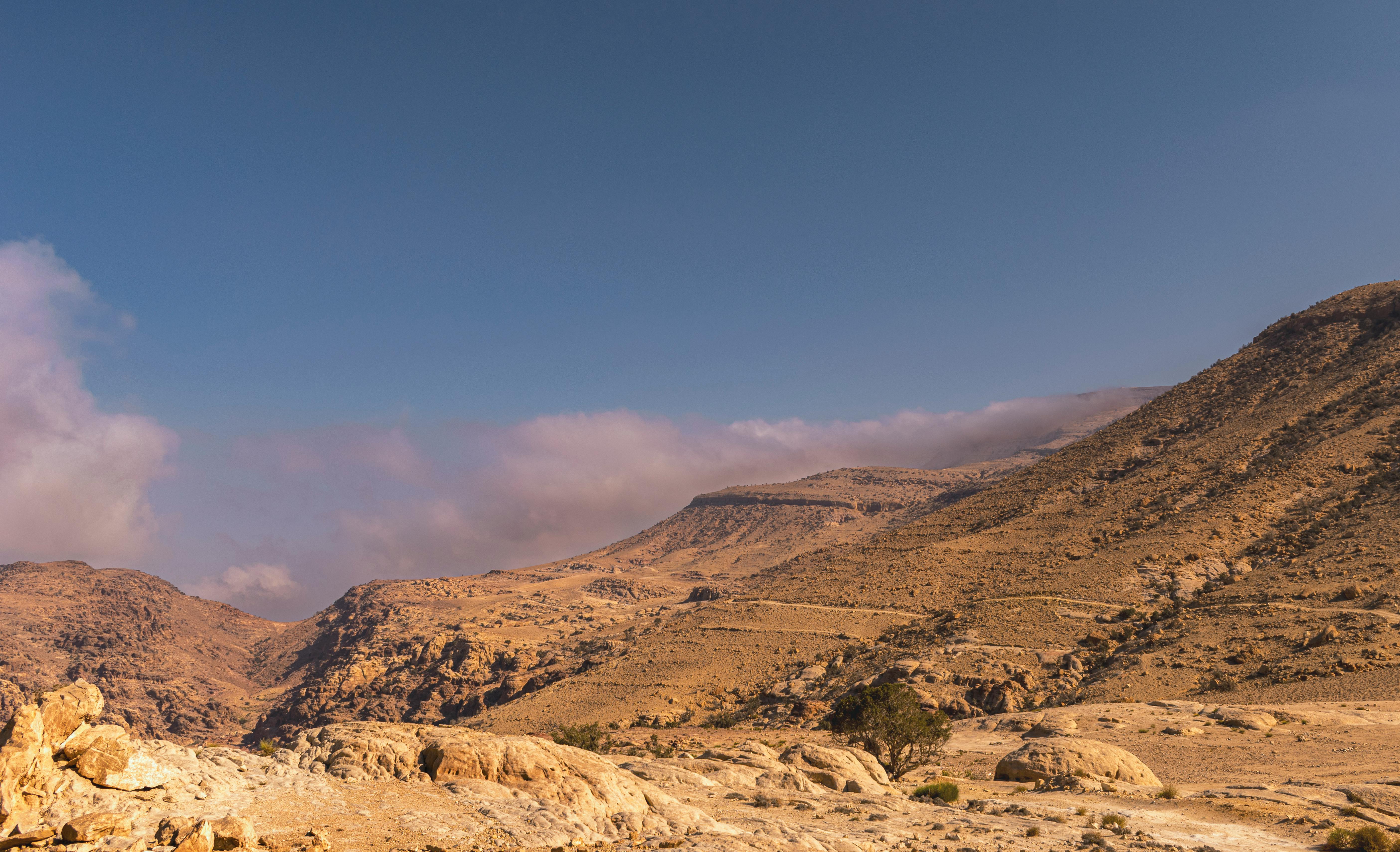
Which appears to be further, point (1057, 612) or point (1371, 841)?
point (1057, 612)

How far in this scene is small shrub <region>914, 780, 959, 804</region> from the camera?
74.1 feet

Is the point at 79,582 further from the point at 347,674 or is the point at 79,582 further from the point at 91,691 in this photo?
the point at 91,691

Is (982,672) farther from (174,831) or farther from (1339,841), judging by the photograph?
(174,831)

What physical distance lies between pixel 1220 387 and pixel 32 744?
119 meters

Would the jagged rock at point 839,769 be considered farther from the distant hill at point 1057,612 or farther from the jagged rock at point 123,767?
the distant hill at point 1057,612

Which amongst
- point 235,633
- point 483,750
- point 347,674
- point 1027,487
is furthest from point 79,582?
point 483,750

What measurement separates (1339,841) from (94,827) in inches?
895

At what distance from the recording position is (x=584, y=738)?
39844mm

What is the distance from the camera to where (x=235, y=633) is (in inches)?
7515

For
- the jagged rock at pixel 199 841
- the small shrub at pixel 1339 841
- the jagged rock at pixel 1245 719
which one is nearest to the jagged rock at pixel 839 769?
the small shrub at pixel 1339 841

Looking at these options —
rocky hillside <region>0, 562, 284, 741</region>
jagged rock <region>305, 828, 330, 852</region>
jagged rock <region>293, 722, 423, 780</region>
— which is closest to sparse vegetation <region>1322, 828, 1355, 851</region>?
jagged rock <region>293, 722, 423, 780</region>

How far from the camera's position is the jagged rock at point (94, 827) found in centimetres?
1098

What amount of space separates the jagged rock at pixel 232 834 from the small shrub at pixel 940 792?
57.8ft

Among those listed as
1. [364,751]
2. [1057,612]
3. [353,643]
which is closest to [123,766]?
[364,751]
